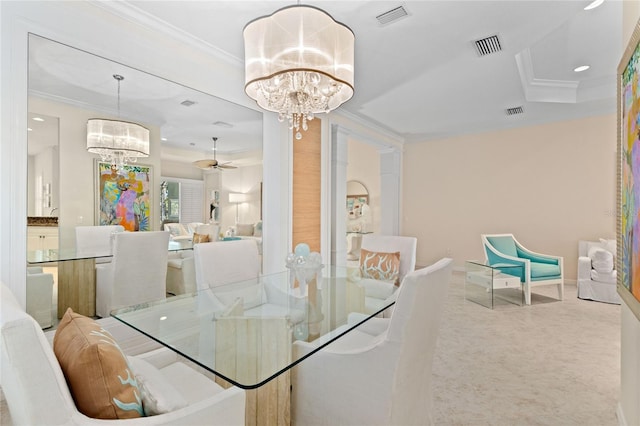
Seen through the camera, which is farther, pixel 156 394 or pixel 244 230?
pixel 244 230

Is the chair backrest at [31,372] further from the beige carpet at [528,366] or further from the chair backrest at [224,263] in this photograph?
the beige carpet at [528,366]

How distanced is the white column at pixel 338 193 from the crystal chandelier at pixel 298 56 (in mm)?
2460

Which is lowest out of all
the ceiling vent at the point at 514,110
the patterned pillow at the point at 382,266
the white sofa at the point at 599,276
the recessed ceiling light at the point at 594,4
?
the white sofa at the point at 599,276

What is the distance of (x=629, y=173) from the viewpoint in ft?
4.88

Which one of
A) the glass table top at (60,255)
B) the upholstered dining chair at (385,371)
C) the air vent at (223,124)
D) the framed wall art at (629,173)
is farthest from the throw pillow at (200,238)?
the framed wall art at (629,173)

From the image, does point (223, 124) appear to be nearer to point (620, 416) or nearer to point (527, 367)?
point (527, 367)

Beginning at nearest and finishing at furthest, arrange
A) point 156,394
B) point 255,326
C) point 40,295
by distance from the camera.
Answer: point 156,394
point 255,326
point 40,295

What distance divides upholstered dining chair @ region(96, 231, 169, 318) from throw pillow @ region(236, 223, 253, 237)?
81 centimetres

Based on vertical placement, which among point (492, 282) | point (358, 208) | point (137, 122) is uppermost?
point (137, 122)

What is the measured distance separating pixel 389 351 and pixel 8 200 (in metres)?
2.17

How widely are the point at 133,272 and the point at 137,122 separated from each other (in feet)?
3.97

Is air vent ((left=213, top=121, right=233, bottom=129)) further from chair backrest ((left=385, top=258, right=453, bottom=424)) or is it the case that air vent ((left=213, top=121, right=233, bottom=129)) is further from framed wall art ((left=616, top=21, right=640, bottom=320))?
framed wall art ((left=616, top=21, right=640, bottom=320))

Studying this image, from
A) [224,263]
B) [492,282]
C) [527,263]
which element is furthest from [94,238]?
[527,263]

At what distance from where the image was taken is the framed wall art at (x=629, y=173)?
136 cm
